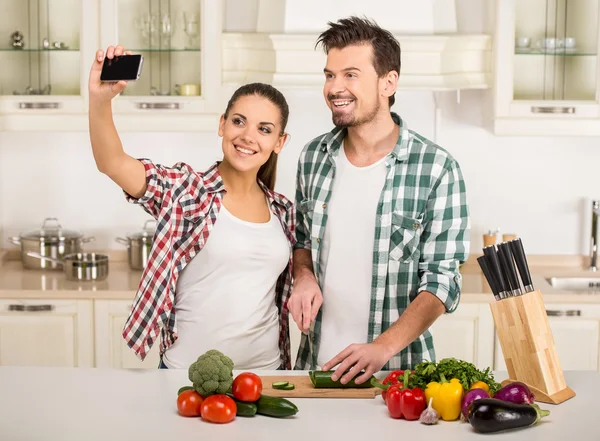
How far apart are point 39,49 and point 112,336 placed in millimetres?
1247

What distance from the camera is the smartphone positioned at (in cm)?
180

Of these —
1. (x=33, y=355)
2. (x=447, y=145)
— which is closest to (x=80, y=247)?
(x=33, y=355)

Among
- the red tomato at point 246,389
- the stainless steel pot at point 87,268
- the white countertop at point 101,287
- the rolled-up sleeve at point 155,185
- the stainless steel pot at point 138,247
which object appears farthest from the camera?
the stainless steel pot at point 138,247

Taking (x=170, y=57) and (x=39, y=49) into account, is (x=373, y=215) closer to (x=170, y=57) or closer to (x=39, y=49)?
(x=170, y=57)

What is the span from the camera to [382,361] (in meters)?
1.99

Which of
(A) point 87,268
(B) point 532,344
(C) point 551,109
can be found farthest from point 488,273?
(A) point 87,268

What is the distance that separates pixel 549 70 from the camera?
3.64 meters

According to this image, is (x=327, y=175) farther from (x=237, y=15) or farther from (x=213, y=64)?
(x=237, y=15)

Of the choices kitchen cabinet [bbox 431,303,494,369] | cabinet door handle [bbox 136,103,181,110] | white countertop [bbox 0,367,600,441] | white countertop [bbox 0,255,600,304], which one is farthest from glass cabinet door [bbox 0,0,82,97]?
white countertop [bbox 0,367,600,441]

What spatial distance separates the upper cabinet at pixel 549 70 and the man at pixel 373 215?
138cm

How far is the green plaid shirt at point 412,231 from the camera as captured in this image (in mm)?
2234

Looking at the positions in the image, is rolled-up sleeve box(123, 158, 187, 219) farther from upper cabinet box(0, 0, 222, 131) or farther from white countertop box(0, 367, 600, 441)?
upper cabinet box(0, 0, 222, 131)

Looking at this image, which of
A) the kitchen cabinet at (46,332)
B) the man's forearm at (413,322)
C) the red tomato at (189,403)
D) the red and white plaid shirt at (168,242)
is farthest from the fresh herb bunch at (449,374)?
the kitchen cabinet at (46,332)

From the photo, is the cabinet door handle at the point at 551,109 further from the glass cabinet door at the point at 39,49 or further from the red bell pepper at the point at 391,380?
the red bell pepper at the point at 391,380
